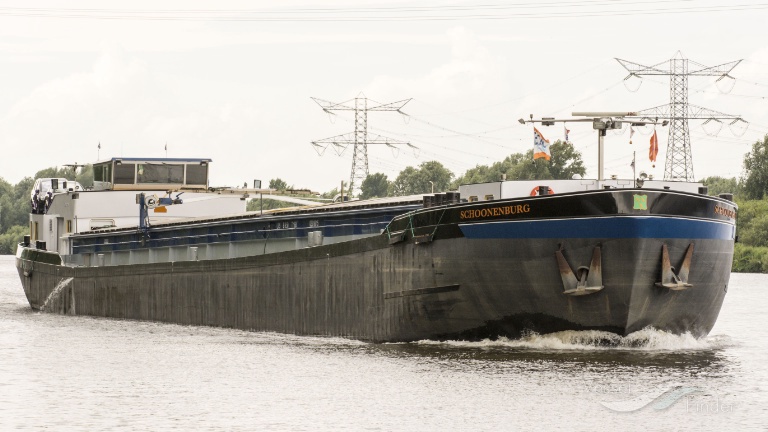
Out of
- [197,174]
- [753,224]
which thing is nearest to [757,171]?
[753,224]

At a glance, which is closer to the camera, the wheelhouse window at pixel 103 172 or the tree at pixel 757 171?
the wheelhouse window at pixel 103 172

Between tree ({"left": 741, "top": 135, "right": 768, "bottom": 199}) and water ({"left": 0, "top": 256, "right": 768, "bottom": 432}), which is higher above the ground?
tree ({"left": 741, "top": 135, "right": 768, "bottom": 199})

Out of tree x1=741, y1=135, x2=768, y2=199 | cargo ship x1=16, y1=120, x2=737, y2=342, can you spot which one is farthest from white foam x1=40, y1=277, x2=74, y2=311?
tree x1=741, y1=135, x2=768, y2=199

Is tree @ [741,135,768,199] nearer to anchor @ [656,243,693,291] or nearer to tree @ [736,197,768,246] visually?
tree @ [736,197,768,246]

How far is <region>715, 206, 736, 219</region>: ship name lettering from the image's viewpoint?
29422 mm

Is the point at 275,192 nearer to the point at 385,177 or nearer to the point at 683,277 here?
the point at 683,277

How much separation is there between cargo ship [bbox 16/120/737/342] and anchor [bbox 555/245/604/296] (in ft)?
0.10

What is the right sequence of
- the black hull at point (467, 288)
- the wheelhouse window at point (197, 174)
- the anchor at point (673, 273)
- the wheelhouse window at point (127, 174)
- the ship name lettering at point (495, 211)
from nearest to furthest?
the black hull at point (467, 288), the anchor at point (673, 273), the ship name lettering at point (495, 211), the wheelhouse window at point (127, 174), the wheelhouse window at point (197, 174)

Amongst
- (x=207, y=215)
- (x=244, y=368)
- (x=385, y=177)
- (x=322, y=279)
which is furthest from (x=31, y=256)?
(x=385, y=177)

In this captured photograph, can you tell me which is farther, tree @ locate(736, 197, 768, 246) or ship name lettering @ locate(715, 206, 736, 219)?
tree @ locate(736, 197, 768, 246)

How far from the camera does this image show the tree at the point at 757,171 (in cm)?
11500

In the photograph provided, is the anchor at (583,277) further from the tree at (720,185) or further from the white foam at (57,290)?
the tree at (720,185)

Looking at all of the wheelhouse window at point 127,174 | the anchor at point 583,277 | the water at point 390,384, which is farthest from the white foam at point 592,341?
the wheelhouse window at point 127,174

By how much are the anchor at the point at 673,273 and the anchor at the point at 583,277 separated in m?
1.49
